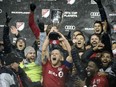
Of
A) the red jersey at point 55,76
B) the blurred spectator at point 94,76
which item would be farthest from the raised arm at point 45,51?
the blurred spectator at point 94,76

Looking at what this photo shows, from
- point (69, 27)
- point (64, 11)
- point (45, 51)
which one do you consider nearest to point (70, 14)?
point (64, 11)

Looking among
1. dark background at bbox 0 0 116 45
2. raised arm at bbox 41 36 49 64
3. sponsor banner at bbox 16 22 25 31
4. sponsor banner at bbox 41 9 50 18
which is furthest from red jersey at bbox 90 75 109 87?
sponsor banner at bbox 16 22 25 31

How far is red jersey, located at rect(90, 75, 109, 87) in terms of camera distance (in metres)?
7.85

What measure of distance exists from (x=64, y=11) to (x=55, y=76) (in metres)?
2.03

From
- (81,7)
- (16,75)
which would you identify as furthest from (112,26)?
(16,75)

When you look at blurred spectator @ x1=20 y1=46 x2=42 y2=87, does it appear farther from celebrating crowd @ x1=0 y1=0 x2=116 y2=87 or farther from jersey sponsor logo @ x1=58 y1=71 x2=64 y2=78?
jersey sponsor logo @ x1=58 y1=71 x2=64 y2=78

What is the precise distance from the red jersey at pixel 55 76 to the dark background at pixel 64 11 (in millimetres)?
1498

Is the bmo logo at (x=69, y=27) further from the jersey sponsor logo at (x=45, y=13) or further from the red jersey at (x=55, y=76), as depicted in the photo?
the red jersey at (x=55, y=76)

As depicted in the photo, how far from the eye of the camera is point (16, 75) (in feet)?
26.7

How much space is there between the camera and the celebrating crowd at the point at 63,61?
26.0ft

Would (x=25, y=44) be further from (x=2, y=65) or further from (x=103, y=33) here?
(x=103, y=33)

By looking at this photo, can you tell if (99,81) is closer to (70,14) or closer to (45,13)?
(70,14)

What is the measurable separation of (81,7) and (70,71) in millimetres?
1913

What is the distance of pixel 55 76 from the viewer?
805 centimetres
